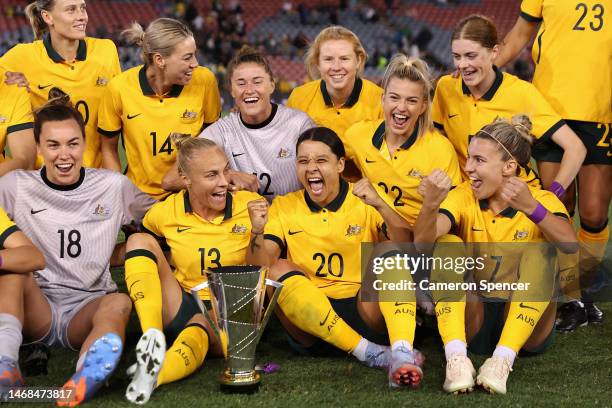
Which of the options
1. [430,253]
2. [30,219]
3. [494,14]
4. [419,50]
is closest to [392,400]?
[430,253]

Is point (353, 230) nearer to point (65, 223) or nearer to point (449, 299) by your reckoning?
point (449, 299)

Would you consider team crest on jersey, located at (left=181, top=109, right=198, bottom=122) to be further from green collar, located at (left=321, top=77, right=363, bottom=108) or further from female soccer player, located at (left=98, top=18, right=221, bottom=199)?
green collar, located at (left=321, top=77, right=363, bottom=108)

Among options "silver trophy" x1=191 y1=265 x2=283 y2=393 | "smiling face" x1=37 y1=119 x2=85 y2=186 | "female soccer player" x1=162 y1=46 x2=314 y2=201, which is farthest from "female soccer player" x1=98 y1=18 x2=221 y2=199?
"silver trophy" x1=191 y1=265 x2=283 y2=393

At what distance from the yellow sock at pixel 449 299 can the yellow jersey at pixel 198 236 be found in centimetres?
89

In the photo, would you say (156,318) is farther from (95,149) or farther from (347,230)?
(95,149)

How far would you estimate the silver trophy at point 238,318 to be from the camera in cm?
320

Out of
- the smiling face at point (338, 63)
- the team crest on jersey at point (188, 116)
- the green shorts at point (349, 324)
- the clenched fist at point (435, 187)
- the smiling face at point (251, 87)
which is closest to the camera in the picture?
the clenched fist at point (435, 187)

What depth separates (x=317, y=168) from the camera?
380 centimetres

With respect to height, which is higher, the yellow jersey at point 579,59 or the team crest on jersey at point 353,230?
the yellow jersey at point 579,59

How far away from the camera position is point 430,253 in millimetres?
3662

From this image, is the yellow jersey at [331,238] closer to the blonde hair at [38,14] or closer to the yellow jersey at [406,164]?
the yellow jersey at [406,164]

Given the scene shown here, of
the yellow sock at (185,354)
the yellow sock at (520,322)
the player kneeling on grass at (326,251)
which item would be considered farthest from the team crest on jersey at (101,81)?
the yellow sock at (520,322)

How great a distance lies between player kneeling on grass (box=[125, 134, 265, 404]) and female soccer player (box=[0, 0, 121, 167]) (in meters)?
1.01

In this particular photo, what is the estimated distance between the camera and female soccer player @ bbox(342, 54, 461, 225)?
4.02 m
